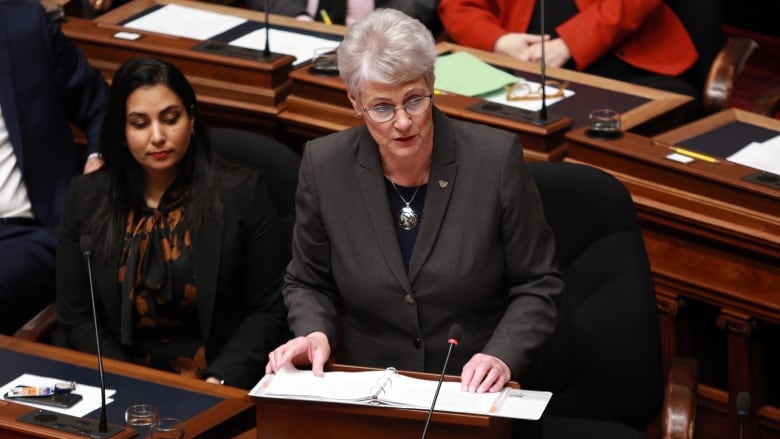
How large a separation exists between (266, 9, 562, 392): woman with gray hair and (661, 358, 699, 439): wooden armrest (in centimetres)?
35

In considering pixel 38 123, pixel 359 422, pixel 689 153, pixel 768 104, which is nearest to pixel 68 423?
pixel 359 422

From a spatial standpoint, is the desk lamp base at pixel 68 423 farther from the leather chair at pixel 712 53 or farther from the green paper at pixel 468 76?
the leather chair at pixel 712 53

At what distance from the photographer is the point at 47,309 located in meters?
3.18

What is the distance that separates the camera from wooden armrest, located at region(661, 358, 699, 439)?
2.56 m

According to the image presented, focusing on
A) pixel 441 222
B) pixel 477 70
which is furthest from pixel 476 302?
pixel 477 70

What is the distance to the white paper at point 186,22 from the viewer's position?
4.20m

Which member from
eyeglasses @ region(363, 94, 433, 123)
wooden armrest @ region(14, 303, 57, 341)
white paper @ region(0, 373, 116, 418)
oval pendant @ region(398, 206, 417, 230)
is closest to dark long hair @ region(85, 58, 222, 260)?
wooden armrest @ region(14, 303, 57, 341)

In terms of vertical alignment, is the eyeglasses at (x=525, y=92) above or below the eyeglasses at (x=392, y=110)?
below

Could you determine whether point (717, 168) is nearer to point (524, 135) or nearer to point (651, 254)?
point (651, 254)

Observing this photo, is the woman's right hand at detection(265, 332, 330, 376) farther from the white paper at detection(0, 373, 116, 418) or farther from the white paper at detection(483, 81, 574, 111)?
the white paper at detection(483, 81, 574, 111)

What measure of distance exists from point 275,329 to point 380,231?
69cm

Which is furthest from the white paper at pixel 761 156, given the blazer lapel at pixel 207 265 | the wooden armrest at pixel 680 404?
the blazer lapel at pixel 207 265

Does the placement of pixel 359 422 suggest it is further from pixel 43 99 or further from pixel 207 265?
pixel 43 99

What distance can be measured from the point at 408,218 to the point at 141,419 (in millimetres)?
562
